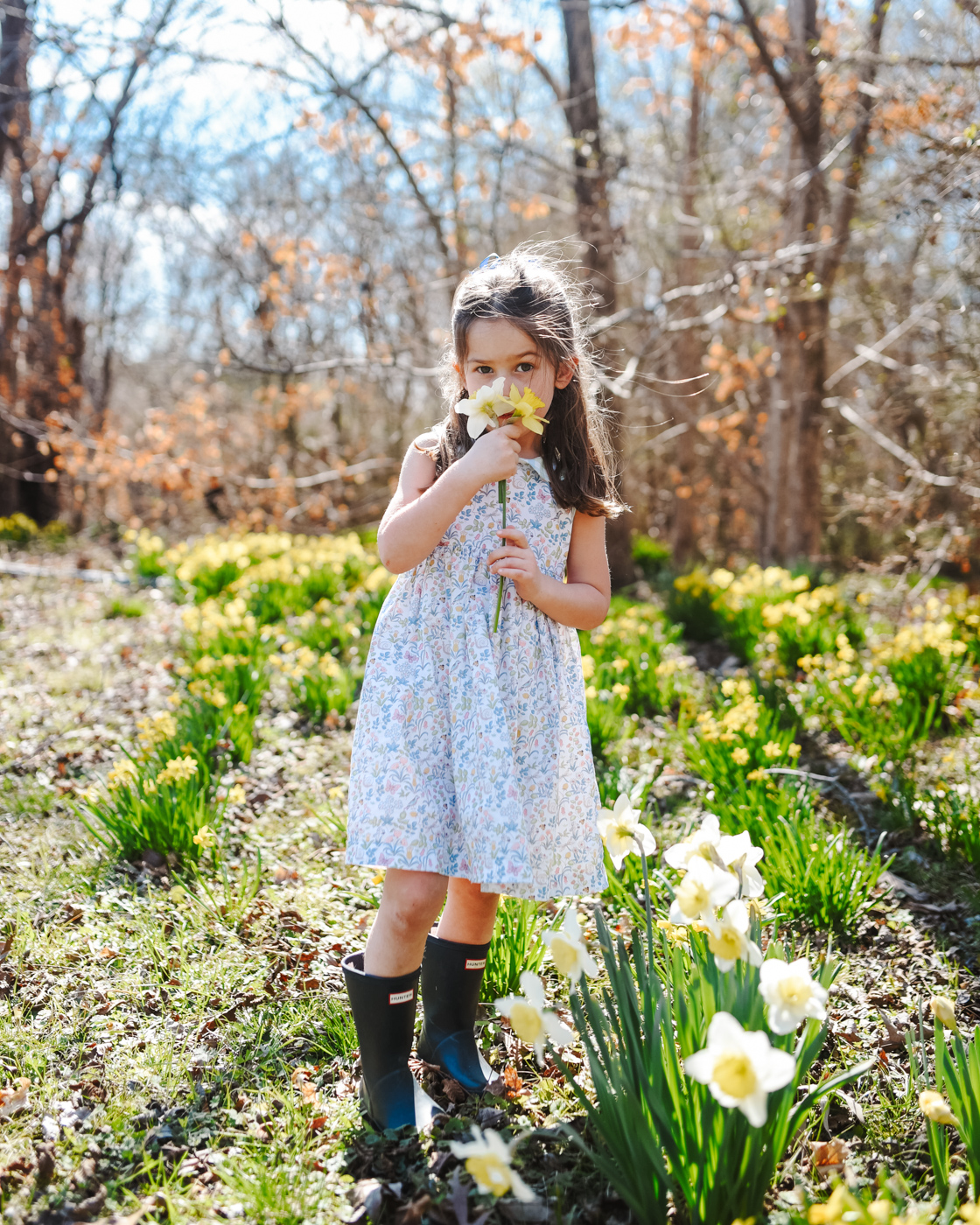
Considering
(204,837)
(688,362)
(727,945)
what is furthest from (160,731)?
(688,362)

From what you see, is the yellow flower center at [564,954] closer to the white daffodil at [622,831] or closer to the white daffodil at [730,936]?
the white daffodil at [730,936]

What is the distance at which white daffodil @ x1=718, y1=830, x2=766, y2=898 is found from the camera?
1495 mm

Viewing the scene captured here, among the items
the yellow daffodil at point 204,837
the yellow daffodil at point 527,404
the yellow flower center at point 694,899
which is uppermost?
the yellow daffodil at point 527,404

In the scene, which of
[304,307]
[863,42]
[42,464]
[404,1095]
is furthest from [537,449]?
[42,464]

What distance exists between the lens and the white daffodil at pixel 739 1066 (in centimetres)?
111

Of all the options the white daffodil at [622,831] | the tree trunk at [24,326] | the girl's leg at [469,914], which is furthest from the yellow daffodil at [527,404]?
the tree trunk at [24,326]

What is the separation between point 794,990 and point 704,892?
0.68 feet

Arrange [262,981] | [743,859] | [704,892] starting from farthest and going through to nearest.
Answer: [262,981]
[743,859]
[704,892]

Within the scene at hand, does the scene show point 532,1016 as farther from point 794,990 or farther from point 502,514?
point 502,514

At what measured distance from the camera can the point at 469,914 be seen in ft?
5.94

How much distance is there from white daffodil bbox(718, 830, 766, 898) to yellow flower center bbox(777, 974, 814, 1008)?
0.28 metres

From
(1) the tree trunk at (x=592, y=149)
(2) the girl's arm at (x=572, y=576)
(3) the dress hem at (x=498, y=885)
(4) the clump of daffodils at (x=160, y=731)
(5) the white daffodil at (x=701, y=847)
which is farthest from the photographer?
(1) the tree trunk at (x=592, y=149)

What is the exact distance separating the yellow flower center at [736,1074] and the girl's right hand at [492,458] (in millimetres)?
1018

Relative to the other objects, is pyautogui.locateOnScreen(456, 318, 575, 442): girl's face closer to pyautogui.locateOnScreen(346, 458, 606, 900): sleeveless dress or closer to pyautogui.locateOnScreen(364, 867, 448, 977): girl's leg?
pyautogui.locateOnScreen(346, 458, 606, 900): sleeveless dress
